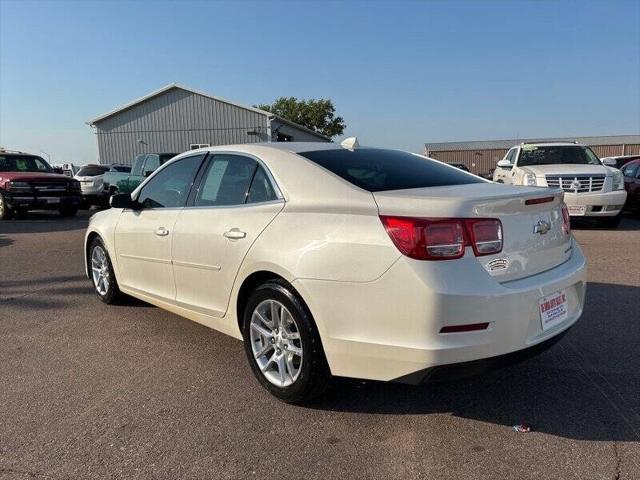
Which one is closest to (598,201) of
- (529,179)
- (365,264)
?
(529,179)

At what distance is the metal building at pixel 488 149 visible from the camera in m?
49.3

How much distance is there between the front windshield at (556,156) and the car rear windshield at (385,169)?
8557mm

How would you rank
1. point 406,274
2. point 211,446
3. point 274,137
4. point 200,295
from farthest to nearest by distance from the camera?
point 274,137 → point 200,295 → point 211,446 → point 406,274

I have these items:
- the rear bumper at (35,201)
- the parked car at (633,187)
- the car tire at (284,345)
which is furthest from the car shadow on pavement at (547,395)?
the rear bumper at (35,201)

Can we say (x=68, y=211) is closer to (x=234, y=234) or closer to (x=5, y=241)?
(x=5, y=241)

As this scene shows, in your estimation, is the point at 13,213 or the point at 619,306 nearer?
the point at 619,306

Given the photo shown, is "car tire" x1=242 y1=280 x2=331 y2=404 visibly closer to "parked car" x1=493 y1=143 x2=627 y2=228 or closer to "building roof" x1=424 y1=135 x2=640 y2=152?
"parked car" x1=493 y1=143 x2=627 y2=228

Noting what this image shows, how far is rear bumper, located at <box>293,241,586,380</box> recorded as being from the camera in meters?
2.62

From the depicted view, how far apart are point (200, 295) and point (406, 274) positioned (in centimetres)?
186

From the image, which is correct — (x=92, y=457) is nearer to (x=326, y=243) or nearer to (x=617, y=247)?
(x=326, y=243)

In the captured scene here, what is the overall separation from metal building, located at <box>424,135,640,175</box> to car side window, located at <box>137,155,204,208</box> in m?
41.8

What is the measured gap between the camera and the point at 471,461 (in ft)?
8.80

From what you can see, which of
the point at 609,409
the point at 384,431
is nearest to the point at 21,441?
the point at 384,431

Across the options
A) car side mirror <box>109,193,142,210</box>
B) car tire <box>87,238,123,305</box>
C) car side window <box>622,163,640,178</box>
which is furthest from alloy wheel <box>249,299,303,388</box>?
car side window <box>622,163,640,178</box>
